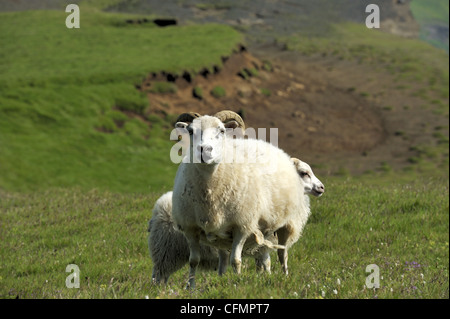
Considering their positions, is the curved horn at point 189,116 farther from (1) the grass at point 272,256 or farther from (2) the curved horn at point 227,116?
(1) the grass at point 272,256

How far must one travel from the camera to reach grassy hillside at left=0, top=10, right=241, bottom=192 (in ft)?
82.3

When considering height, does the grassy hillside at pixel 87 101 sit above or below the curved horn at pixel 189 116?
below

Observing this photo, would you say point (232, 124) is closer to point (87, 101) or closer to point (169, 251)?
point (169, 251)

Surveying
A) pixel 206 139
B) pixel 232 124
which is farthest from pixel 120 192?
pixel 206 139

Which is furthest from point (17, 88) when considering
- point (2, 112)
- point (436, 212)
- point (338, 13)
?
point (338, 13)

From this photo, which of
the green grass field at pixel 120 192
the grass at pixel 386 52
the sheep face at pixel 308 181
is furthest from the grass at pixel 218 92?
the sheep face at pixel 308 181

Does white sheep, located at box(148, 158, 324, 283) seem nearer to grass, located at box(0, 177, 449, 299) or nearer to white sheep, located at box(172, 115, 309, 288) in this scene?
grass, located at box(0, 177, 449, 299)

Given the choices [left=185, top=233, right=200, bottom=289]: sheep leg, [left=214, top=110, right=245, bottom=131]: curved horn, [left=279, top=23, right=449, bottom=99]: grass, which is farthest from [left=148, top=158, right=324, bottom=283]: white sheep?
[left=279, top=23, right=449, bottom=99]: grass

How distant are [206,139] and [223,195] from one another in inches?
34.7

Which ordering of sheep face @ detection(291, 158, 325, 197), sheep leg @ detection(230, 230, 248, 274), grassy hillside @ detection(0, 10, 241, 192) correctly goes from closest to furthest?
sheep leg @ detection(230, 230, 248, 274)
sheep face @ detection(291, 158, 325, 197)
grassy hillside @ detection(0, 10, 241, 192)

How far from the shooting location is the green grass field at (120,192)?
740 centimetres

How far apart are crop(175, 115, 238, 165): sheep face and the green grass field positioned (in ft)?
5.09

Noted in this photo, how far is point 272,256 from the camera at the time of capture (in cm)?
1016

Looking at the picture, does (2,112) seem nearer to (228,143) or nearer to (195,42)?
(195,42)
